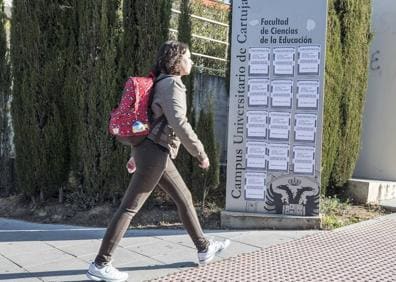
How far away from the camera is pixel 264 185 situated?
20.3 feet

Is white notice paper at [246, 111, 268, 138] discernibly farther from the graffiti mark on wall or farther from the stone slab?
the graffiti mark on wall

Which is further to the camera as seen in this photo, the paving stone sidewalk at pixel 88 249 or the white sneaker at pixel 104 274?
the paving stone sidewalk at pixel 88 249

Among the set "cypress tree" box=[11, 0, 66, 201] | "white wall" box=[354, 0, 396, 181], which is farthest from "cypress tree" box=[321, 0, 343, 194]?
"cypress tree" box=[11, 0, 66, 201]

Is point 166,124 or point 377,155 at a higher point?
point 166,124

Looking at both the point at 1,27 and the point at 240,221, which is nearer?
the point at 240,221

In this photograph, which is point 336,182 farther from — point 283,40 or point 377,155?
point 283,40

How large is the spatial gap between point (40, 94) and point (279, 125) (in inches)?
131

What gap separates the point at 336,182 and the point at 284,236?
2239 mm

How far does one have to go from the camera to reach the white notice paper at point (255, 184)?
20.3 feet

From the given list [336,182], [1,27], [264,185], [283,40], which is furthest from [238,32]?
[1,27]

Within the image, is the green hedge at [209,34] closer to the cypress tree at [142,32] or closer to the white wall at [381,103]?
the cypress tree at [142,32]

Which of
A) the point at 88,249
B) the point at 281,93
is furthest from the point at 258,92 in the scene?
the point at 88,249

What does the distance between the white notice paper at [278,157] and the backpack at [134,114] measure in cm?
227

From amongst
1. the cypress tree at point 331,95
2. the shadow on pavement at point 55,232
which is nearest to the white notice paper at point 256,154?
the shadow on pavement at point 55,232
